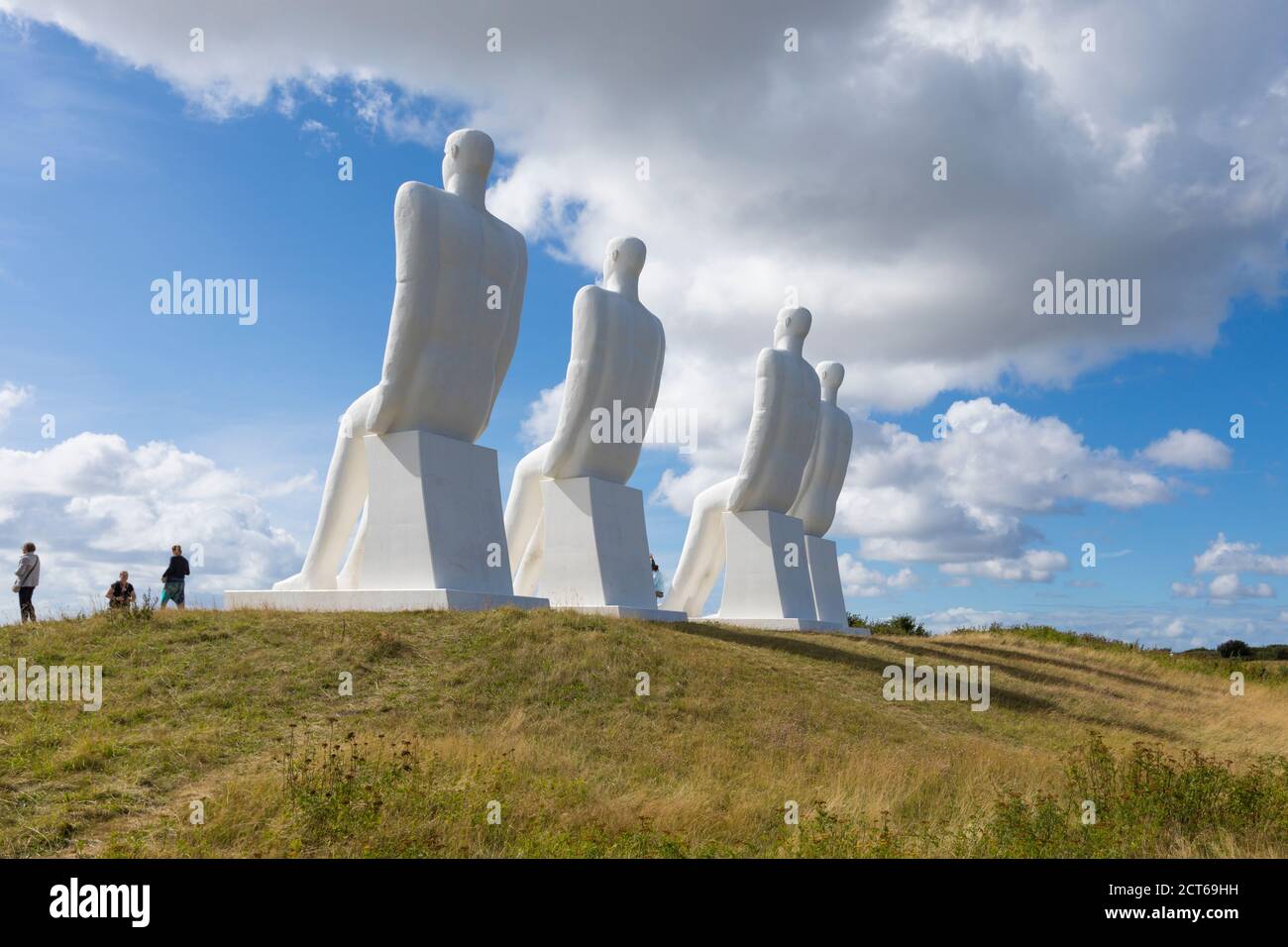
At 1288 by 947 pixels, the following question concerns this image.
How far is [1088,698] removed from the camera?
64.6ft

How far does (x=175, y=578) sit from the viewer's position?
1681 cm

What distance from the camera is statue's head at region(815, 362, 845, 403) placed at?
88.8ft

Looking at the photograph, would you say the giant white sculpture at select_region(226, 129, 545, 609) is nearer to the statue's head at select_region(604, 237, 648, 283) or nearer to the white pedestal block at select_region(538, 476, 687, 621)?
the white pedestal block at select_region(538, 476, 687, 621)

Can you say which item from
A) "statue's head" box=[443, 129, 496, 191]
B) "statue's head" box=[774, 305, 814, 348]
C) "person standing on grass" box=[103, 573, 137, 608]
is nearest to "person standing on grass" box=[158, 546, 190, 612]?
"person standing on grass" box=[103, 573, 137, 608]

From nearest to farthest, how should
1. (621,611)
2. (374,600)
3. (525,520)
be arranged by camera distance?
(374,600) < (621,611) < (525,520)

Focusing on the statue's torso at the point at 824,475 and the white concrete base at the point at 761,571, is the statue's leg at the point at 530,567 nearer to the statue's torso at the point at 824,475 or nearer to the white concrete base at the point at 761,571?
the white concrete base at the point at 761,571

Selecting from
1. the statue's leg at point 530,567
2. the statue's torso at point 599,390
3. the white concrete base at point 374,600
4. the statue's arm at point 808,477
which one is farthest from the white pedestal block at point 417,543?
the statue's arm at point 808,477

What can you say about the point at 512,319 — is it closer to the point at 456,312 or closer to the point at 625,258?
the point at 456,312

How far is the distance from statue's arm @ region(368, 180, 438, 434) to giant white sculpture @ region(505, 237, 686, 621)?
3.85m

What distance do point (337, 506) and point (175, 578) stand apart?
262 centimetres

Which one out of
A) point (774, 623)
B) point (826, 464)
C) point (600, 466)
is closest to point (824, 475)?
point (826, 464)
